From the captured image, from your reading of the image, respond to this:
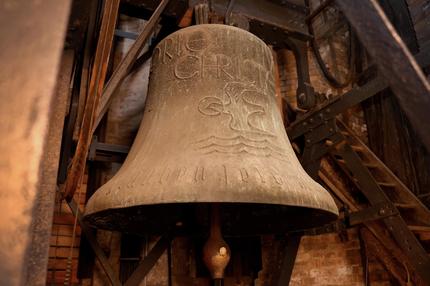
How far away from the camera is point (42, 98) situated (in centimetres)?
44

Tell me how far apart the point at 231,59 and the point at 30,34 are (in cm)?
116

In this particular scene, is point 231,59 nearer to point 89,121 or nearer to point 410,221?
point 89,121

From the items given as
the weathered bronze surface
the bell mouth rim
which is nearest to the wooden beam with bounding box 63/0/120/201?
the weathered bronze surface

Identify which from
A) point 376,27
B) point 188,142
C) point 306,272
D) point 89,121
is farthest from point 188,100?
point 306,272

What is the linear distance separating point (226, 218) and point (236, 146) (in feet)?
2.67

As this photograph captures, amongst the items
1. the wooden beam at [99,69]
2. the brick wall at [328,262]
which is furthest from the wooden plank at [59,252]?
the brick wall at [328,262]

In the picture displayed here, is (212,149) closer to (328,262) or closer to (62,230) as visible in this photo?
(62,230)

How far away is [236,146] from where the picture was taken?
1271mm

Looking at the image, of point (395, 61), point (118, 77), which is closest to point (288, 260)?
point (118, 77)

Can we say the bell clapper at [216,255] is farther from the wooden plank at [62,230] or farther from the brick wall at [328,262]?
the brick wall at [328,262]

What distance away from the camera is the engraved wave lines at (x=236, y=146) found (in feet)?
4.09

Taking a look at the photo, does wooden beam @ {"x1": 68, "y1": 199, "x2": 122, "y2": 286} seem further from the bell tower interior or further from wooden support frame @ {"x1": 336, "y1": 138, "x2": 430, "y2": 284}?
wooden support frame @ {"x1": 336, "y1": 138, "x2": 430, "y2": 284}

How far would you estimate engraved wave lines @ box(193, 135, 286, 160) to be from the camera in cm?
125

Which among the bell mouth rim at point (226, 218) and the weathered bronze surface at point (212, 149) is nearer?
the weathered bronze surface at point (212, 149)
